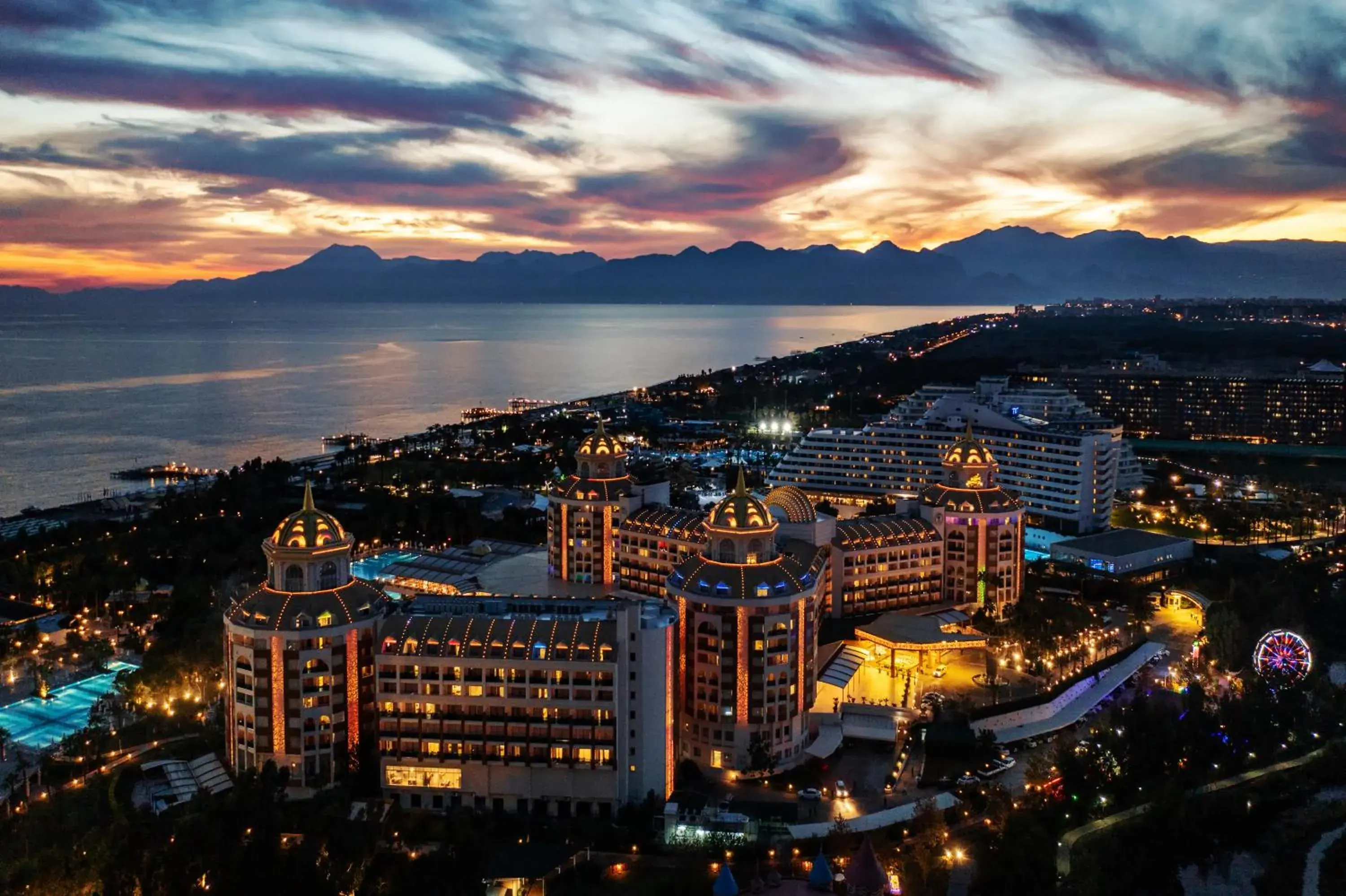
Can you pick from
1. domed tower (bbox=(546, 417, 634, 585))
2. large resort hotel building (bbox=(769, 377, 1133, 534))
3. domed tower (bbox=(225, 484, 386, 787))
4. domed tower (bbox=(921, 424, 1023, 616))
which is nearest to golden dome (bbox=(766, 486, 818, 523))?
domed tower (bbox=(921, 424, 1023, 616))

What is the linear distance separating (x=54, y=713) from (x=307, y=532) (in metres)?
14.2

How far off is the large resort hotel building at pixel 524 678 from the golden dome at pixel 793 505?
8.41 meters

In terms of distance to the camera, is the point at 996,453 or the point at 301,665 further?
the point at 996,453

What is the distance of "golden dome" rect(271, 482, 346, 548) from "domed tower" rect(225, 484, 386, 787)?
0.03m

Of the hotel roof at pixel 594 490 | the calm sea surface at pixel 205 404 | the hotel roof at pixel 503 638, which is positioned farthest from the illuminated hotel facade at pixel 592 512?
the calm sea surface at pixel 205 404

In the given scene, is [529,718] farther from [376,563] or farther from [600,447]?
[376,563]

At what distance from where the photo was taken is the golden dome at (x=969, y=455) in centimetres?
4638

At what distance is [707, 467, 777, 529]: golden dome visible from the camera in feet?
107

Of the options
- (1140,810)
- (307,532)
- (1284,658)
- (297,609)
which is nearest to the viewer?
(1140,810)

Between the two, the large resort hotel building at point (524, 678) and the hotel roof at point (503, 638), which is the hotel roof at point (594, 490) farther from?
the hotel roof at point (503, 638)

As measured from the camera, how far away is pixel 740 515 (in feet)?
107

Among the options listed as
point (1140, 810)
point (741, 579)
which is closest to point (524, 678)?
point (741, 579)

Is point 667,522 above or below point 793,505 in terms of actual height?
below

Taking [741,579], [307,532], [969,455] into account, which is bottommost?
[741,579]
